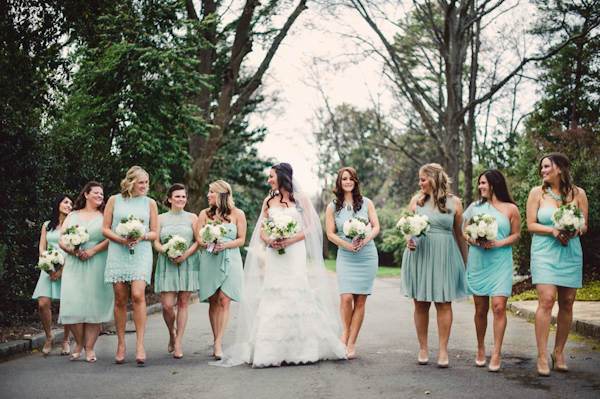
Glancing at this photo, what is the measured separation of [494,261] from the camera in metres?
6.75

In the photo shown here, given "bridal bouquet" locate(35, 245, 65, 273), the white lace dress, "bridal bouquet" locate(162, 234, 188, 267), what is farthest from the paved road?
"bridal bouquet" locate(162, 234, 188, 267)

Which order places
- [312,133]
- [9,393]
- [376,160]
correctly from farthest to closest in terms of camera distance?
[376,160]
[312,133]
[9,393]

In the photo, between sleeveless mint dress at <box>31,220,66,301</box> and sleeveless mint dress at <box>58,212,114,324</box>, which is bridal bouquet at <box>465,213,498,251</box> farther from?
sleeveless mint dress at <box>31,220,66,301</box>

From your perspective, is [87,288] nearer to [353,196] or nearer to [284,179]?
[284,179]

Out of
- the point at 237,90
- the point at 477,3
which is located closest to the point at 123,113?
the point at 237,90

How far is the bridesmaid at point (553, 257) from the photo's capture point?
6.37m

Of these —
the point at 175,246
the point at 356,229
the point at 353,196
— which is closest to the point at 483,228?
the point at 356,229

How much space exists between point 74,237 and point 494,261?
5109 mm

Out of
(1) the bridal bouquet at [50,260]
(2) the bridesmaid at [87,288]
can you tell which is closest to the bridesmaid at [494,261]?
(2) the bridesmaid at [87,288]

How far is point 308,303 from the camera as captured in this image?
7.37 meters

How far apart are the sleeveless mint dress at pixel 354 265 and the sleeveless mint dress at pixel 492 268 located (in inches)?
49.5

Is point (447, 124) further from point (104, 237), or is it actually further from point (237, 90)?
point (104, 237)

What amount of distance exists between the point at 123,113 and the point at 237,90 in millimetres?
7429

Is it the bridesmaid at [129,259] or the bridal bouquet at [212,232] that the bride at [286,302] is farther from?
the bridesmaid at [129,259]
